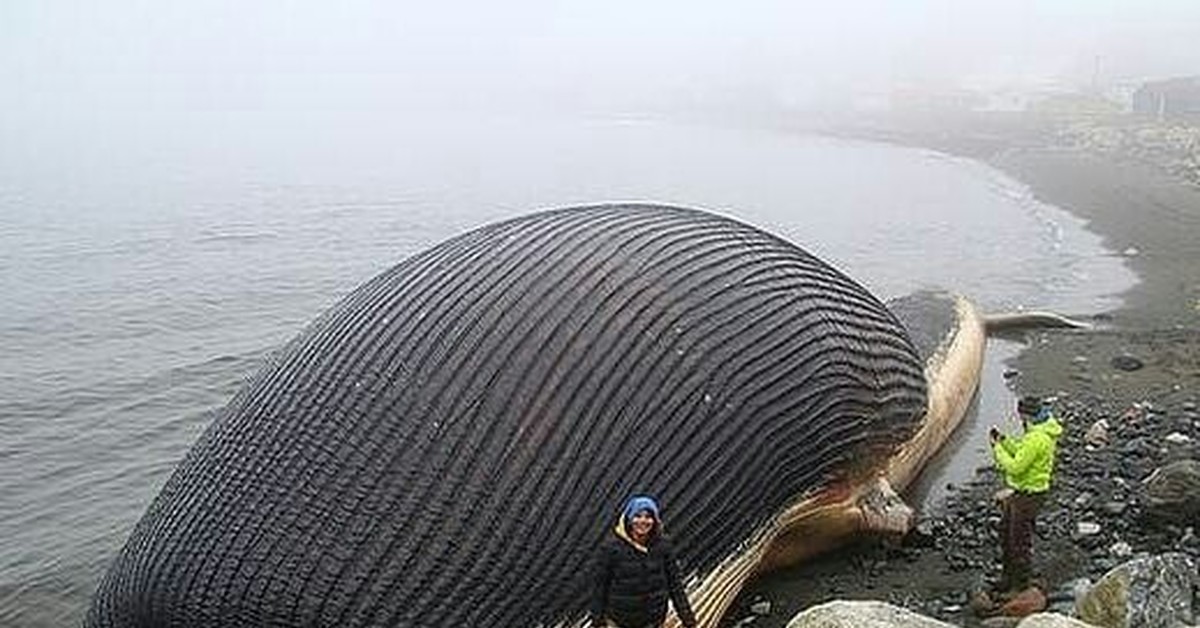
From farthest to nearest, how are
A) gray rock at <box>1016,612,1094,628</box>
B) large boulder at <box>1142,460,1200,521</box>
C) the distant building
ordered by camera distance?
the distant building → large boulder at <box>1142,460,1200,521</box> → gray rock at <box>1016,612,1094,628</box>

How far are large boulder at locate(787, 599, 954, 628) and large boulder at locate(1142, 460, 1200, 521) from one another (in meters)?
4.05

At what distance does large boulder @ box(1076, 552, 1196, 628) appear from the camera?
820 cm

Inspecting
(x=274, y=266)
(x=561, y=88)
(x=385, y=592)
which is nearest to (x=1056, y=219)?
(x=274, y=266)

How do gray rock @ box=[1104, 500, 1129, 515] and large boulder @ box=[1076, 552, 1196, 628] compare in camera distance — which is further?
gray rock @ box=[1104, 500, 1129, 515]

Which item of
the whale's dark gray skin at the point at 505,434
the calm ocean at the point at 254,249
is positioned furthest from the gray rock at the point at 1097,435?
the whale's dark gray skin at the point at 505,434

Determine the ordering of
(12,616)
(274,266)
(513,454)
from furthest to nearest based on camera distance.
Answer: (274,266) < (12,616) < (513,454)

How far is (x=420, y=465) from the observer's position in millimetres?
7926

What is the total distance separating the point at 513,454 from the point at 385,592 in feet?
3.79

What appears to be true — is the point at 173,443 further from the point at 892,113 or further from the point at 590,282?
the point at 892,113

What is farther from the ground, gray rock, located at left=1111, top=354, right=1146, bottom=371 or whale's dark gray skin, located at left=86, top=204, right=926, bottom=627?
whale's dark gray skin, located at left=86, top=204, right=926, bottom=627

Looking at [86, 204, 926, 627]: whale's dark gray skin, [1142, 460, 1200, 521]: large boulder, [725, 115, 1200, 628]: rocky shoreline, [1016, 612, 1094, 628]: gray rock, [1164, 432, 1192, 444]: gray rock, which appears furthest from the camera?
[1164, 432, 1192, 444]: gray rock

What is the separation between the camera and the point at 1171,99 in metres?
58.6

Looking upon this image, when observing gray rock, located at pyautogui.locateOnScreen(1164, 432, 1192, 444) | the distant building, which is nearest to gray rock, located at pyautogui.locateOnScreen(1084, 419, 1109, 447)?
gray rock, located at pyautogui.locateOnScreen(1164, 432, 1192, 444)

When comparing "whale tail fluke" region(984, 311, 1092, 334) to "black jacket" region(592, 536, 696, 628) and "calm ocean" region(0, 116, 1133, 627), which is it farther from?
"black jacket" region(592, 536, 696, 628)
